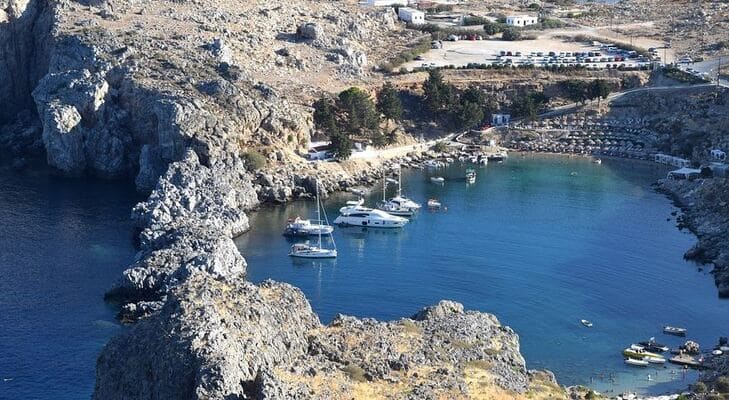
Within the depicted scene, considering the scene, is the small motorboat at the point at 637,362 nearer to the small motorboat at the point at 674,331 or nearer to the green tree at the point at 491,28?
the small motorboat at the point at 674,331

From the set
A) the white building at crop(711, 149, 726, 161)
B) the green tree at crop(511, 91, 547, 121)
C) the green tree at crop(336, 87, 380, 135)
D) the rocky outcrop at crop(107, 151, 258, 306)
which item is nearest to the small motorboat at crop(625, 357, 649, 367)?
the rocky outcrop at crop(107, 151, 258, 306)

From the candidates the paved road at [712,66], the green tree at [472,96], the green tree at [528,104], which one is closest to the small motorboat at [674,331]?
the green tree at [528,104]

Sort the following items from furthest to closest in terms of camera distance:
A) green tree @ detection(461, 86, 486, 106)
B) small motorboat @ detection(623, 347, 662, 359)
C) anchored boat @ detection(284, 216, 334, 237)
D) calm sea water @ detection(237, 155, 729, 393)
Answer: green tree @ detection(461, 86, 486, 106), anchored boat @ detection(284, 216, 334, 237), calm sea water @ detection(237, 155, 729, 393), small motorboat @ detection(623, 347, 662, 359)

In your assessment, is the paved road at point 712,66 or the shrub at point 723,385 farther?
the paved road at point 712,66

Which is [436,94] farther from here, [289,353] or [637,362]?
[289,353]

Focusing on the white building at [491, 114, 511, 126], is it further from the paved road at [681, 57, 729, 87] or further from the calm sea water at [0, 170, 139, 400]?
the calm sea water at [0, 170, 139, 400]

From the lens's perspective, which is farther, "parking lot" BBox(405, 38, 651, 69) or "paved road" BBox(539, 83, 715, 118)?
"parking lot" BBox(405, 38, 651, 69)
